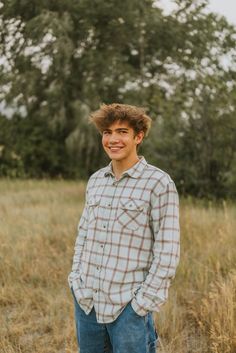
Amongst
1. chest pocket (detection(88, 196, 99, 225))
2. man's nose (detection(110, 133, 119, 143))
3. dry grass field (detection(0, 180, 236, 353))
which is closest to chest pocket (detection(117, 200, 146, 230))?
chest pocket (detection(88, 196, 99, 225))

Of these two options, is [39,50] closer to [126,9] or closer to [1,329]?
[126,9]

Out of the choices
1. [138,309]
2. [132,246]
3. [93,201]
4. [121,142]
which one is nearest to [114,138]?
[121,142]

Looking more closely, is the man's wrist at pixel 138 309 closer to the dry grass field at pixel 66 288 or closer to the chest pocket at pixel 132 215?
the chest pocket at pixel 132 215

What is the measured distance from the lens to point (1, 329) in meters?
3.58

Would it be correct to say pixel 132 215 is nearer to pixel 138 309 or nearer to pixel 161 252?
pixel 161 252

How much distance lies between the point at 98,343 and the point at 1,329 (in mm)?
1672

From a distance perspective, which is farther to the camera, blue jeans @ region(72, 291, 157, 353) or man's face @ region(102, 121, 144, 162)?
man's face @ region(102, 121, 144, 162)

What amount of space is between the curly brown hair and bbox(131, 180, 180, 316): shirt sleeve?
35 centimetres

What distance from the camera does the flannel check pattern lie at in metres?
1.97

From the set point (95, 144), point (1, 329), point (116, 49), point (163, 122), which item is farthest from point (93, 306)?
point (116, 49)

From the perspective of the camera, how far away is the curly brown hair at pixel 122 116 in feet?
7.10

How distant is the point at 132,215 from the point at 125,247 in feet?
0.47

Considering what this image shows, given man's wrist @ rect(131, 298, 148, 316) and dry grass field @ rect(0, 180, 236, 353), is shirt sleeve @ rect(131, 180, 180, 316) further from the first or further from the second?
dry grass field @ rect(0, 180, 236, 353)

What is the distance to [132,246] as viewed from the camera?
204cm
